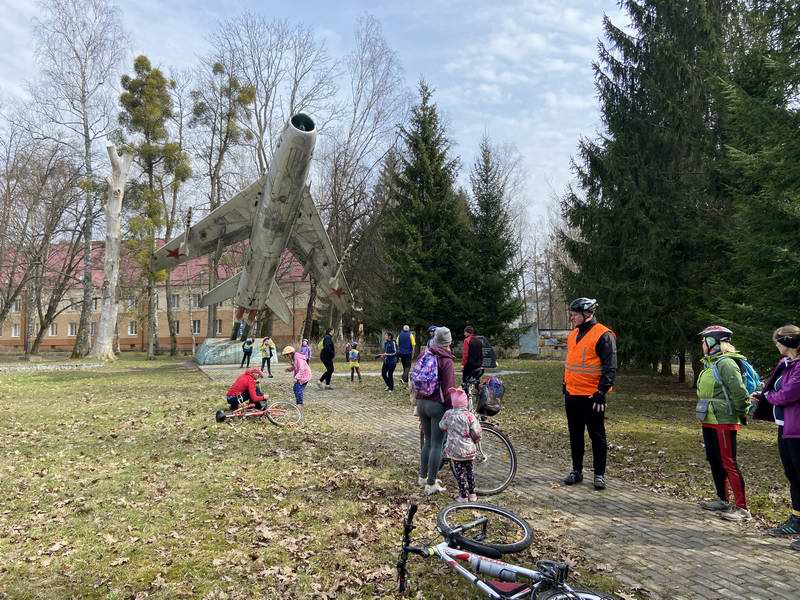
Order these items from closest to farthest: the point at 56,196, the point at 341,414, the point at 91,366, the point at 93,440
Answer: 1. the point at 93,440
2. the point at 341,414
3. the point at 91,366
4. the point at 56,196

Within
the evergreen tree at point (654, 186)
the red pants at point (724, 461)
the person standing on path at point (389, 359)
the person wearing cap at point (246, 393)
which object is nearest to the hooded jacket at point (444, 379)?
the red pants at point (724, 461)

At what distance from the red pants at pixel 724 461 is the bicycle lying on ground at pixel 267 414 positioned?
280 inches

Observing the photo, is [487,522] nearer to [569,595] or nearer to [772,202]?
[569,595]

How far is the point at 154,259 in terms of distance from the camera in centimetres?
1986

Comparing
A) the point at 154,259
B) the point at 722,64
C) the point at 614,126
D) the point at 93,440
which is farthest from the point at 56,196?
the point at 722,64

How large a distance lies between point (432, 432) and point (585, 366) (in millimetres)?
1918

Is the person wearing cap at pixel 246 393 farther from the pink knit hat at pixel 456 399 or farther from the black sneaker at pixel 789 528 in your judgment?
the black sneaker at pixel 789 528

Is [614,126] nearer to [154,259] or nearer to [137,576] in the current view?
[154,259]

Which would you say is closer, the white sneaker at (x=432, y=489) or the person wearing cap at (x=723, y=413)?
the person wearing cap at (x=723, y=413)

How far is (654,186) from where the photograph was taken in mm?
16875

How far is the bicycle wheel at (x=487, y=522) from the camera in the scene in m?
3.82

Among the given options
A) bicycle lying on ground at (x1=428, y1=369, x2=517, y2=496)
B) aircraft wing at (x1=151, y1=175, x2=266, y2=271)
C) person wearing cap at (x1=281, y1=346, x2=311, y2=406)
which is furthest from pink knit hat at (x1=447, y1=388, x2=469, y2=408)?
aircraft wing at (x1=151, y1=175, x2=266, y2=271)

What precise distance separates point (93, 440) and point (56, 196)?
3070 centimetres

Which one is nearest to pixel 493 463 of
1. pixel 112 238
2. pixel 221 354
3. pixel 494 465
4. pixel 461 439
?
pixel 494 465
